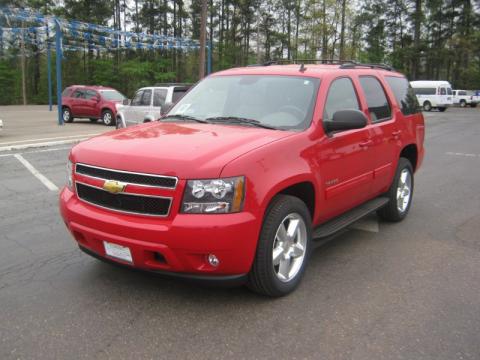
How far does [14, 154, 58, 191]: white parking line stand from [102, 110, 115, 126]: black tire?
9110 millimetres

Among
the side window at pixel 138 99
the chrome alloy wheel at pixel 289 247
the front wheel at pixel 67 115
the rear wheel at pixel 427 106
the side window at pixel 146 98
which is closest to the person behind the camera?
the chrome alloy wheel at pixel 289 247

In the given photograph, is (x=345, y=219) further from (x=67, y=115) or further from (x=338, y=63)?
(x=67, y=115)

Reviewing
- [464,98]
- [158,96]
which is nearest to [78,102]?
[158,96]

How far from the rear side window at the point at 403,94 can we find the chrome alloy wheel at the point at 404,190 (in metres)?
0.77

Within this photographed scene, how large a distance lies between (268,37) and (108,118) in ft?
154

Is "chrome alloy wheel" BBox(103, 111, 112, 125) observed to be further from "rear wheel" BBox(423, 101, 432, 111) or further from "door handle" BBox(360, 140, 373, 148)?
"rear wheel" BBox(423, 101, 432, 111)

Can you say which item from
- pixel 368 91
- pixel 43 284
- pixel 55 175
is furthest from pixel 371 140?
pixel 55 175

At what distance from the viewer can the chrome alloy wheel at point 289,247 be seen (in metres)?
3.54

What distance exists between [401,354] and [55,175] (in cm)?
718

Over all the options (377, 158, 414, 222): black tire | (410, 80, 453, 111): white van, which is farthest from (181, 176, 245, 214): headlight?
(410, 80, 453, 111): white van

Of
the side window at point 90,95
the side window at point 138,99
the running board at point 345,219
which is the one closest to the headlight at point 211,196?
the running board at point 345,219

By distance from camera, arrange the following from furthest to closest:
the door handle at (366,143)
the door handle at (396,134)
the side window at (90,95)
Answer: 1. the side window at (90,95)
2. the door handle at (396,134)
3. the door handle at (366,143)

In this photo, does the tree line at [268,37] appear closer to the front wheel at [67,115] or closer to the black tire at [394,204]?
the front wheel at [67,115]

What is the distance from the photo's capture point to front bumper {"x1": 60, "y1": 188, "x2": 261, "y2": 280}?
3.01m
